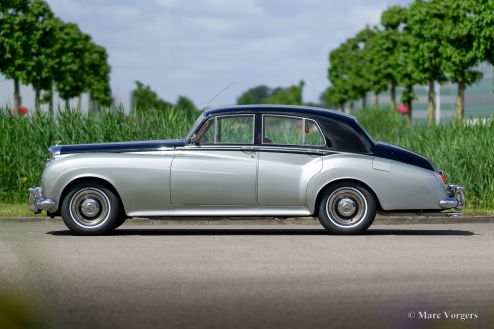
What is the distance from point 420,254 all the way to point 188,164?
345cm

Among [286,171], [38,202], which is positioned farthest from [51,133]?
[286,171]

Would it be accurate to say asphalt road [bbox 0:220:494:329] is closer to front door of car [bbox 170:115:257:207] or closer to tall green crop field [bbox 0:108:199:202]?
front door of car [bbox 170:115:257:207]

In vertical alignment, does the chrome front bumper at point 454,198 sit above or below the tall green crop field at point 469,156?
below

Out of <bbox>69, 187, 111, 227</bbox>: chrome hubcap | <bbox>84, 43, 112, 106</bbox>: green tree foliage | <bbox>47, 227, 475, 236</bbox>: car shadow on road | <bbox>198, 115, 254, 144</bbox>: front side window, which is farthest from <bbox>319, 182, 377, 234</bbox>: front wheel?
<bbox>84, 43, 112, 106</bbox>: green tree foliage

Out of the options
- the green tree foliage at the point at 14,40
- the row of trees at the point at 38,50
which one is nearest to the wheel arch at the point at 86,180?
the row of trees at the point at 38,50

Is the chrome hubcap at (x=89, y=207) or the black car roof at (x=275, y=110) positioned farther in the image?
the black car roof at (x=275, y=110)

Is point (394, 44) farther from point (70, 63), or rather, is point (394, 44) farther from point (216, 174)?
point (216, 174)

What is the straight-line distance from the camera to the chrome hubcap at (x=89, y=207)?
1438 cm

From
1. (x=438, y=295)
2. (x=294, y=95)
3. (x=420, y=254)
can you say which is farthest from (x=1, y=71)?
(x=294, y=95)

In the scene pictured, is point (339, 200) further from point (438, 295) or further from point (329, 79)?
point (329, 79)

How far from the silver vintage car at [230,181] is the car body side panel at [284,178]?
13 mm

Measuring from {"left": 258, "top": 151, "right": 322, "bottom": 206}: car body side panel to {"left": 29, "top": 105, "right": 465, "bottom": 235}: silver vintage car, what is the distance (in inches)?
0.5

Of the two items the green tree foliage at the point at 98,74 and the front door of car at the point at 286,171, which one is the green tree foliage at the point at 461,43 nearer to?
the front door of car at the point at 286,171

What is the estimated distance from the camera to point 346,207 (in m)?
14.5
